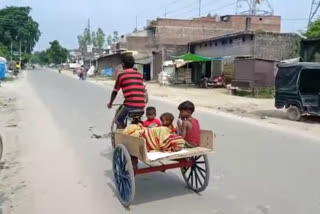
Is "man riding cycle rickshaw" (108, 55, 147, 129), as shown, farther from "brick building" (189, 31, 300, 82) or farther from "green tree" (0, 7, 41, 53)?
"green tree" (0, 7, 41, 53)

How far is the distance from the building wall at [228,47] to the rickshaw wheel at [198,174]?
88.8ft

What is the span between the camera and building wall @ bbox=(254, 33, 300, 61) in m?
32.0

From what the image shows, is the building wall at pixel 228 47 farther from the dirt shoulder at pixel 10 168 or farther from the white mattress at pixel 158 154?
the white mattress at pixel 158 154

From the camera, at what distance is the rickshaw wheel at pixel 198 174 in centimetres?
579

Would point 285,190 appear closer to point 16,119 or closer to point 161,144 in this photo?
point 161,144

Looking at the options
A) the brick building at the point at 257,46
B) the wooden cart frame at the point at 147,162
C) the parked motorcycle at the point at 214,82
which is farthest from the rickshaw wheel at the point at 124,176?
the parked motorcycle at the point at 214,82

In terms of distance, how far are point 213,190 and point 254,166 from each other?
1.73 metres

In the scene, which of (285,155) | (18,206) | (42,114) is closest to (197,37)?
(42,114)

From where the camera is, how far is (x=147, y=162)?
5.14m

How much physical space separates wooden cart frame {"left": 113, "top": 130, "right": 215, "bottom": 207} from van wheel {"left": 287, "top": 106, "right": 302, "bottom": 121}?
9841mm

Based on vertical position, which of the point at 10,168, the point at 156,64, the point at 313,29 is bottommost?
the point at 10,168

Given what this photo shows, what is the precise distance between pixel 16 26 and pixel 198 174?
10573 cm

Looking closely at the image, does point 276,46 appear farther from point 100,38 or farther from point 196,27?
point 100,38

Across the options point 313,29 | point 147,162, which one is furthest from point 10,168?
point 313,29
